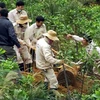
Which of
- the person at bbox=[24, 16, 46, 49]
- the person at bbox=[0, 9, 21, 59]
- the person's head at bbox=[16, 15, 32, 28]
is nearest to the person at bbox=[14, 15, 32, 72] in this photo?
the person's head at bbox=[16, 15, 32, 28]

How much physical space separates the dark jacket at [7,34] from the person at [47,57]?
0.61 metres

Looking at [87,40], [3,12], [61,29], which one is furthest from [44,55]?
[61,29]

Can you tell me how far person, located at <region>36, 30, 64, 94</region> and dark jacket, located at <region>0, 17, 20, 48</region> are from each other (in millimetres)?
607

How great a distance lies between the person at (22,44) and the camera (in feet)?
31.5

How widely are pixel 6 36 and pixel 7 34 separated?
0.16 feet

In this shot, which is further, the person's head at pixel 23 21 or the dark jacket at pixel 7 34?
the person's head at pixel 23 21

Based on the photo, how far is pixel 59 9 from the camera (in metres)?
13.6

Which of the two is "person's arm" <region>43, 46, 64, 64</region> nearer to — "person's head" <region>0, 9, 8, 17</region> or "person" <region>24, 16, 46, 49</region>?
"person's head" <region>0, 9, 8, 17</region>

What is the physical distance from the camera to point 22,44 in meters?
9.65

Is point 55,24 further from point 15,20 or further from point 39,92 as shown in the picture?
point 39,92

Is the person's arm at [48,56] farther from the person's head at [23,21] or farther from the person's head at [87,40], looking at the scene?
the person's head at [23,21]

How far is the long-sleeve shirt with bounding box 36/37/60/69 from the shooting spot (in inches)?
313

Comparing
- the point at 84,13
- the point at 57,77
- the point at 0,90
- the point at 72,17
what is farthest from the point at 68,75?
the point at 84,13

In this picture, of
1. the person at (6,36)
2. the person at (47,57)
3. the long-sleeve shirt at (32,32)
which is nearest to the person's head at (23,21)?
the long-sleeve shirt at (32,32)
